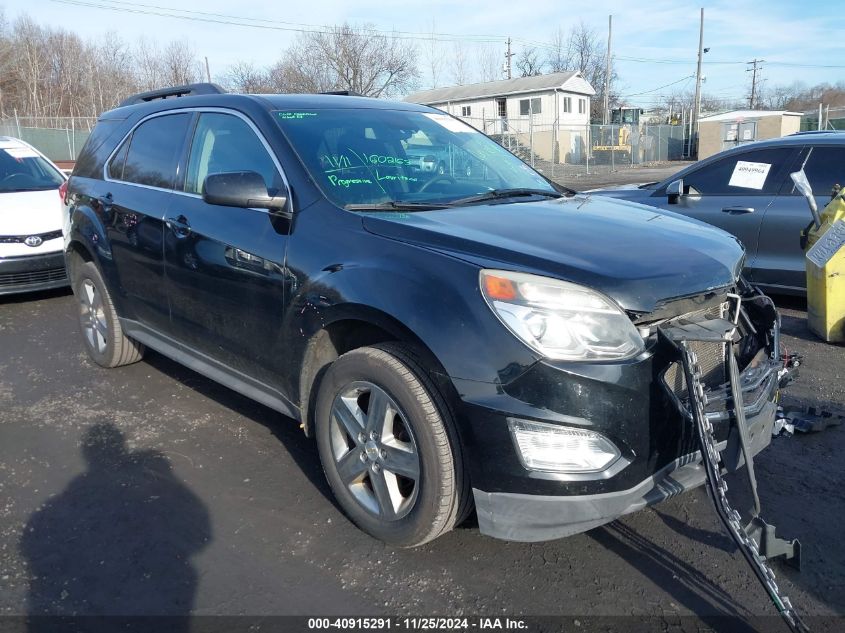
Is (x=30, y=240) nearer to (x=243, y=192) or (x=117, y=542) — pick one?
(x=243, y=192)

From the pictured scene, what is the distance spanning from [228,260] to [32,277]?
482 centimetres

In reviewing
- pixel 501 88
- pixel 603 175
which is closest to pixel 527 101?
pixel 501 88

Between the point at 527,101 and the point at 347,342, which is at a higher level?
the point at 527,101

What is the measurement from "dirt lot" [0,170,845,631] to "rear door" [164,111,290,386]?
1.96 ft

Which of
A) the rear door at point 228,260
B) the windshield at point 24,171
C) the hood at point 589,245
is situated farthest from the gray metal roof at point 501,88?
the hood at point 589,245

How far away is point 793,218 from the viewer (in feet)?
19.9


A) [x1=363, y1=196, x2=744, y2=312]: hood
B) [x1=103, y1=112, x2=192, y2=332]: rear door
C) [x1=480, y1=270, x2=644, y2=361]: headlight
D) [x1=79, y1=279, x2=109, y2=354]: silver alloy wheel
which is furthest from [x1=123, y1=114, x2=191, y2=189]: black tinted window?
[x1=480, y1=270, x2=644, y2=361]: headlight

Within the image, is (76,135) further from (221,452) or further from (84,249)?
(221,452)

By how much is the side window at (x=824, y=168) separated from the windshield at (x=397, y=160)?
321cm

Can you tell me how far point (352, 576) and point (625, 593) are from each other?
3.42 feet

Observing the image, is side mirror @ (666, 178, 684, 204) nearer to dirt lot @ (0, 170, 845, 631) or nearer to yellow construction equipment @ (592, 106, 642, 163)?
dirt lot @ (0, 170, 845, 631)

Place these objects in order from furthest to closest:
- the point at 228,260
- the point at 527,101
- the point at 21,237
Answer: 1. the point at 527,101
2. the point at 21,237
3. the point at 228,260

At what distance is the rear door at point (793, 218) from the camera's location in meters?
6.00

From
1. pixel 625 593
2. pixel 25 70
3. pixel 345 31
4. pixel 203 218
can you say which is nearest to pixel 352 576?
pixel 625 593
